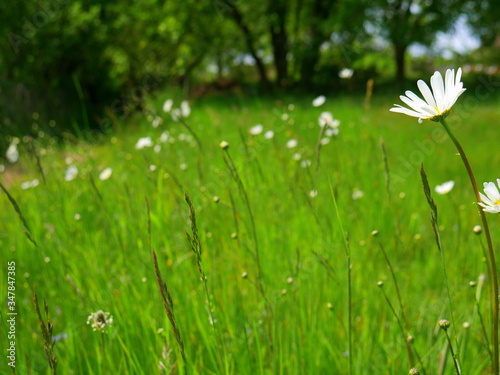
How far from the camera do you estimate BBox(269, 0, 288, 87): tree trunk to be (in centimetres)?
1289

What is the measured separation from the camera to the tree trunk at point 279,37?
1289cm

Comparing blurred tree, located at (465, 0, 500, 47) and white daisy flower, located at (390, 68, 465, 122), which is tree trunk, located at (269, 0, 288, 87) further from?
white daisy flower, located at (390, 68, 465, 122)

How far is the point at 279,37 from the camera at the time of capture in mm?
13477

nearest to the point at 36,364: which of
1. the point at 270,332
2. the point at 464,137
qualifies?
the point at 270,332

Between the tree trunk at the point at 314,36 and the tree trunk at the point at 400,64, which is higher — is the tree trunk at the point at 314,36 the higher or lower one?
the higher one

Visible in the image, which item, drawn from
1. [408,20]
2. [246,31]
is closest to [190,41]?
[246,31]

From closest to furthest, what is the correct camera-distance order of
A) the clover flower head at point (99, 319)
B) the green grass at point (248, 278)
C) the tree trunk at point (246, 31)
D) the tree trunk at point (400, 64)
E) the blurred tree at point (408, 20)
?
the clover flower head at point (99, 319)
the green grass at point (248, 278)
the blurred tree at point (408, 20)
the tree trunk at point (400, 64)
the tree trunk at point (246, 31)

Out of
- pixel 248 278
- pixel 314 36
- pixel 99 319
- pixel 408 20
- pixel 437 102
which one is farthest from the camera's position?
pixel 314 36

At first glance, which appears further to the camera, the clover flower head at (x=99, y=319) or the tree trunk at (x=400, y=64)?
the tree trunk at (x=400, y=64)

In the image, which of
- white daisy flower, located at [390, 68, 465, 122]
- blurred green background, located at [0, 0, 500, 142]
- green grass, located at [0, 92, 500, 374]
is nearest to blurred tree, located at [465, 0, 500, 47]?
blurred green background, located at [0, 0, 500, 142]

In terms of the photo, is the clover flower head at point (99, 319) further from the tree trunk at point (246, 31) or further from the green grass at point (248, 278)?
the tree trunk at point (246, 31)

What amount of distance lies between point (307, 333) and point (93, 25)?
8.67 metres

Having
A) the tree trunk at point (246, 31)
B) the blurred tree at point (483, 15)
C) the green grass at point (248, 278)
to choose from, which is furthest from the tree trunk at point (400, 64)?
the green grass at point (248, 278)

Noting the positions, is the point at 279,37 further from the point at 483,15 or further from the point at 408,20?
the point at 483,15
